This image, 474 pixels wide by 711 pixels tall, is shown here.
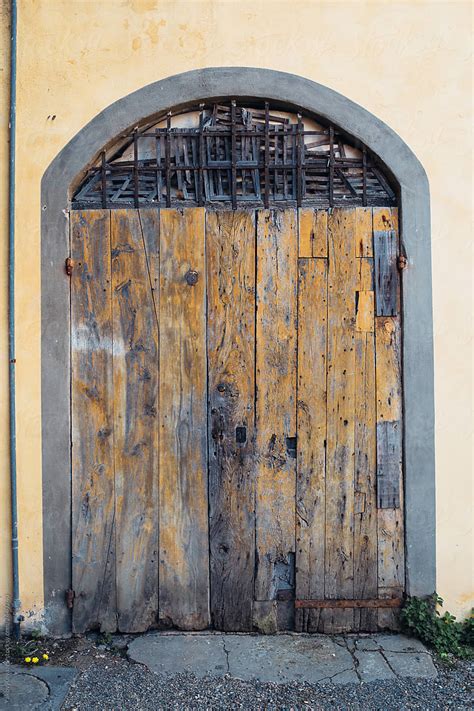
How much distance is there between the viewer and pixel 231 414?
3182 millimetres

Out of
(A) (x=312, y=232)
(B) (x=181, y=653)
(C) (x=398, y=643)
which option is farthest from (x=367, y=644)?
(A) (x=312, y=232)

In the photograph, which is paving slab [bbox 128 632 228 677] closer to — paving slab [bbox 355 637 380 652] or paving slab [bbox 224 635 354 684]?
paving slab [bbox 224 635 354 684]

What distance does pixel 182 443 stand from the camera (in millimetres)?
3176

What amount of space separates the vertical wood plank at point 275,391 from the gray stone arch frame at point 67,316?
0.58 m

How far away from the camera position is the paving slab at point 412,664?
9.37 feet

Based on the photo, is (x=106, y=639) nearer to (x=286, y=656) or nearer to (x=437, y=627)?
(x=286, y=656)

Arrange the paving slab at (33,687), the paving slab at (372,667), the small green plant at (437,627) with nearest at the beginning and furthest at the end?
the paving slab at (33,687)
the paving slab at (372,667)
the small green plant at (437,627)

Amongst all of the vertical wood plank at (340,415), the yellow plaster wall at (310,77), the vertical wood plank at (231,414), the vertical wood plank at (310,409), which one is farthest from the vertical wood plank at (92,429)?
the vertical wood plank at (340,415)

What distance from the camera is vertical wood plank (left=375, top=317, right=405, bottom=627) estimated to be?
3174 mm

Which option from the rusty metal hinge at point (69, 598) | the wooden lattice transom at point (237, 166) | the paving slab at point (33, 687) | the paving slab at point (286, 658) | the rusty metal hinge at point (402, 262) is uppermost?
the wooden lattice transom at point (237, 166)

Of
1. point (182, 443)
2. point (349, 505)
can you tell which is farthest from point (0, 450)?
point (349, 505)

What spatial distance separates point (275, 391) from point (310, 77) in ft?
5.27

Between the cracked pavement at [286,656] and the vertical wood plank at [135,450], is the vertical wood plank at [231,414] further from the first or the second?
the vertical wood plank at [135,450]

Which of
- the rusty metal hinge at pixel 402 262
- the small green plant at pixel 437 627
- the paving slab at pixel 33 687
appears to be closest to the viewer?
the paving slab at pixel 33 687
